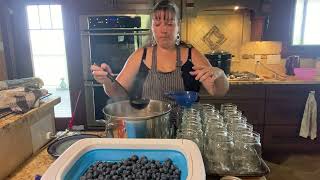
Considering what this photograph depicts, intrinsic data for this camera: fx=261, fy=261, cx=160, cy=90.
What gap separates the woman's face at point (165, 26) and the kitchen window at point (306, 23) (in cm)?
207

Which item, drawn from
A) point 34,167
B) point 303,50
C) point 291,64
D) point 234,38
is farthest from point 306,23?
point 34,167

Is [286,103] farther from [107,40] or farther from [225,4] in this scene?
[107,40]

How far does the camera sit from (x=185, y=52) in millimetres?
1466

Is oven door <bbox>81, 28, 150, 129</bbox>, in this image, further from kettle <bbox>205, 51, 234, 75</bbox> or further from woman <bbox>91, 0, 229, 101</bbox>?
woman <bbox>91, 0, 229, 101</bbox>

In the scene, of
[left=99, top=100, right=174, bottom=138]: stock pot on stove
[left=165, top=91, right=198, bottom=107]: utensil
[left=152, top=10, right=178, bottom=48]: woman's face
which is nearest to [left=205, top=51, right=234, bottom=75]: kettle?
[left=152, top=10, right=178, bottom=48]: woman's face

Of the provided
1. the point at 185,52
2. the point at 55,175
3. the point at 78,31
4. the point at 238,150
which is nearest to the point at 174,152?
the point at 238,150

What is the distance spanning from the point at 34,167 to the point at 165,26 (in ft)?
2.81

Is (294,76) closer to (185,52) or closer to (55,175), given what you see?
(185,52)

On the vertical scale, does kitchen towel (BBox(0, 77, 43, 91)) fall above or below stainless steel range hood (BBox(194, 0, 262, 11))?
below

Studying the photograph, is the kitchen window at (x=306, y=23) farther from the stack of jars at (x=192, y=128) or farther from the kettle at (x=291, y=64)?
the stack of jars at (x=192, y=128)

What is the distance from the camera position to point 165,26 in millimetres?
1312

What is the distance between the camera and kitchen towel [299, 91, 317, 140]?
2509 millimetres

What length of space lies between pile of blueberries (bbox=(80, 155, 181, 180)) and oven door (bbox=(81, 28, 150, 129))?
6.43 feet

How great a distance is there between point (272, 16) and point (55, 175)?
2731 millimetres
